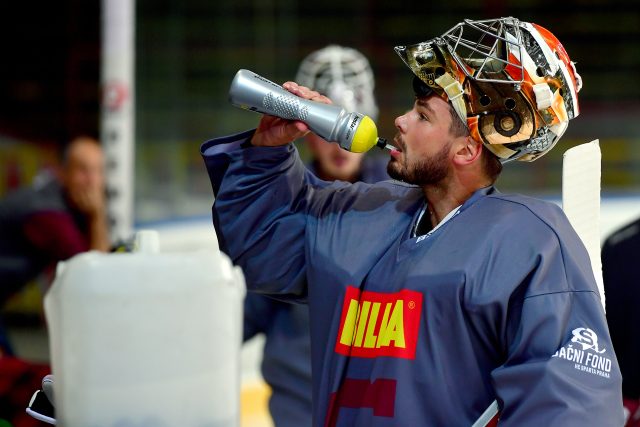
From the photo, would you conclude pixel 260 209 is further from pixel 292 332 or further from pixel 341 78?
pixel 341 78

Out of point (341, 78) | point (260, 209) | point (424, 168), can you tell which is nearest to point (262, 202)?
point (260, 209)

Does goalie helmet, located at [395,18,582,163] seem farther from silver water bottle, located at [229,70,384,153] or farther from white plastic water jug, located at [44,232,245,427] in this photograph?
white plastic water jug, located at [44,232,245,427]

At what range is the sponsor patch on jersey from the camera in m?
1.57

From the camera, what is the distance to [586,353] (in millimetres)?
1581

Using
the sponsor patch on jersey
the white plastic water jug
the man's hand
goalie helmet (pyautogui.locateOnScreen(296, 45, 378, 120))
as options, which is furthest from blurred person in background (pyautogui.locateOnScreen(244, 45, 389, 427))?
the white plastic water jug

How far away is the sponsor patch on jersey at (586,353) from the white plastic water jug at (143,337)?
62cm

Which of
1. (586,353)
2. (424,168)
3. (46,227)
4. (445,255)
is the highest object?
(424,168)

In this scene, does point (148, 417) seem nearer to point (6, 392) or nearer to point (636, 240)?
point (6, 392)

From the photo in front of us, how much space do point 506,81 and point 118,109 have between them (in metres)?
3.15

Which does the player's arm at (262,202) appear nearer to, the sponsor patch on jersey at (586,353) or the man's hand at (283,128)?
the man's hand at (283,128)

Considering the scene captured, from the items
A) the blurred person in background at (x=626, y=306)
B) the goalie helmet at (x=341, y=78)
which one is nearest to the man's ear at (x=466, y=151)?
the blurred person in background at (x=626, y=306)

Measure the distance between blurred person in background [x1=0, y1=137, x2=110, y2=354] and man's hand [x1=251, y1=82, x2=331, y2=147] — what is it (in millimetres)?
2128

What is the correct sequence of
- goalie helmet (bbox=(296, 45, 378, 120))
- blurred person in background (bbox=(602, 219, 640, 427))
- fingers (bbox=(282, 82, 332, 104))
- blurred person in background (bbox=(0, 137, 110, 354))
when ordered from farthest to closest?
blurred person in background (bbox=(0, 137, 110, 354)) < goalie helmet (bbox=(296, 45, 378, 120)) < blurred person in background (bbox=(602, 219, 640, 427)) < fingers (bbox=(282, 82, 332, 104))

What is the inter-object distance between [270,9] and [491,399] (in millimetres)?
3887
